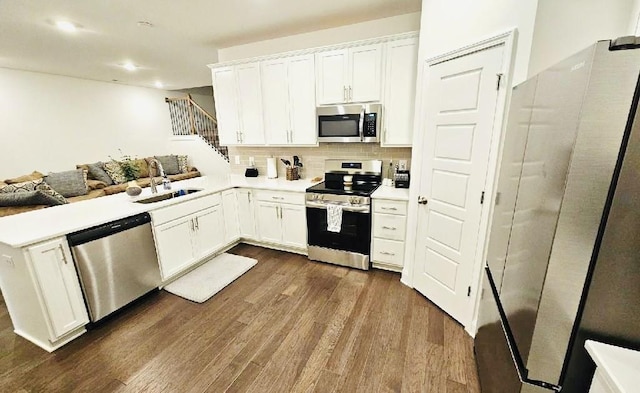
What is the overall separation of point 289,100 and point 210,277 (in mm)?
2388

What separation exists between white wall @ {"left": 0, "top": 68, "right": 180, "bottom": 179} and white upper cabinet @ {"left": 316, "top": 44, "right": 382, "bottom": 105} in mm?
6026

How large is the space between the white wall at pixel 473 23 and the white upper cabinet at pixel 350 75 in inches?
26.3

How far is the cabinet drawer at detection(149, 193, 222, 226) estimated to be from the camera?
261 centimetres

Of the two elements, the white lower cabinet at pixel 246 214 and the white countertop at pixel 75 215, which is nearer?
the white countertop at pixel 75 215

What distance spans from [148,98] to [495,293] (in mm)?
8967

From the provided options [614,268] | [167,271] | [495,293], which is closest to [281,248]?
[167,271]

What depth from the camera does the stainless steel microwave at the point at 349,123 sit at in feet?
9.82

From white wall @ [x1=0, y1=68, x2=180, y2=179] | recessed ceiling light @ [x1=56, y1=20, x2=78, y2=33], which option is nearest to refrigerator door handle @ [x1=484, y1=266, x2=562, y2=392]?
recessed ceiling light @ [x1=56, y1=20, x2=78, y2=33]

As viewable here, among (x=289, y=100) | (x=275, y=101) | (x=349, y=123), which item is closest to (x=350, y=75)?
(x=349, y=123)

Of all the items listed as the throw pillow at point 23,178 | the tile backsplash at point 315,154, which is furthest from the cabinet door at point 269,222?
the throw pillow at point 23,178

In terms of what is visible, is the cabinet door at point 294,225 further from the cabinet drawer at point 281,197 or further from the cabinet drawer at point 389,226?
the cabinet drawer at point 389,226

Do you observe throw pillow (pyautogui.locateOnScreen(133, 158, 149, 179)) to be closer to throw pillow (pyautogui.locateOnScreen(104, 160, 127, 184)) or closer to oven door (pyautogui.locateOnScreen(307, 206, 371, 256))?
throw pillow (pyautogui.locateOnScreen(104, 160, 127, 184))

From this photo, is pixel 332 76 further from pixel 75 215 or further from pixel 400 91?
pixel 75 215

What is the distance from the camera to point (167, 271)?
276 centimetres
